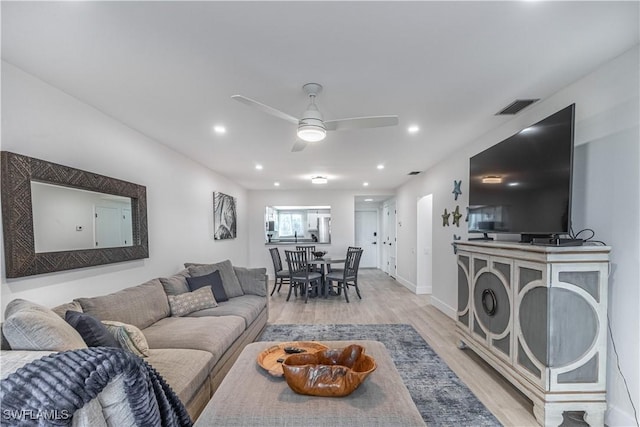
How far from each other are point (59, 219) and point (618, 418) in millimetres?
4194

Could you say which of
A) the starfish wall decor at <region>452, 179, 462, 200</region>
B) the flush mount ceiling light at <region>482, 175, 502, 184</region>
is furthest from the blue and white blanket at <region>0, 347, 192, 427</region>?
the starfish wall decor at <region>452, 179, 462, 200</region>

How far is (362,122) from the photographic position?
220cm

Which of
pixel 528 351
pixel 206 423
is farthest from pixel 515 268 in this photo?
pixel 206 423

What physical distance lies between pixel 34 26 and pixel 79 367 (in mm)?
1764

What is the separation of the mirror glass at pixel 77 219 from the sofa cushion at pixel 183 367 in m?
1.11

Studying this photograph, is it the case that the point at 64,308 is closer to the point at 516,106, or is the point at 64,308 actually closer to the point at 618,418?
the point at 618,418

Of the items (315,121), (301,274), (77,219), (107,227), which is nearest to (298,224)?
(301,274)

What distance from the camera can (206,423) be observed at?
4.21ft

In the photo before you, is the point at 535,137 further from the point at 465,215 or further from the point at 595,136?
the point at 465,215

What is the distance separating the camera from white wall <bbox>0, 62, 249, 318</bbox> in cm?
191

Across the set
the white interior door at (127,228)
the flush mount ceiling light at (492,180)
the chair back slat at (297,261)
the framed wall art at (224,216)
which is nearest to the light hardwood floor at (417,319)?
the chair back slat at (297,261)

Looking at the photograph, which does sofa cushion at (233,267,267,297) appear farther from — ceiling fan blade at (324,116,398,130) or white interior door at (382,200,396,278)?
white interior door at (382,200,396,278)

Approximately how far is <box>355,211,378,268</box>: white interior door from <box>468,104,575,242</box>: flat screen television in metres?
6.66

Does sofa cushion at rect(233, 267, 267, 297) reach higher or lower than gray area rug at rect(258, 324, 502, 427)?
higher
